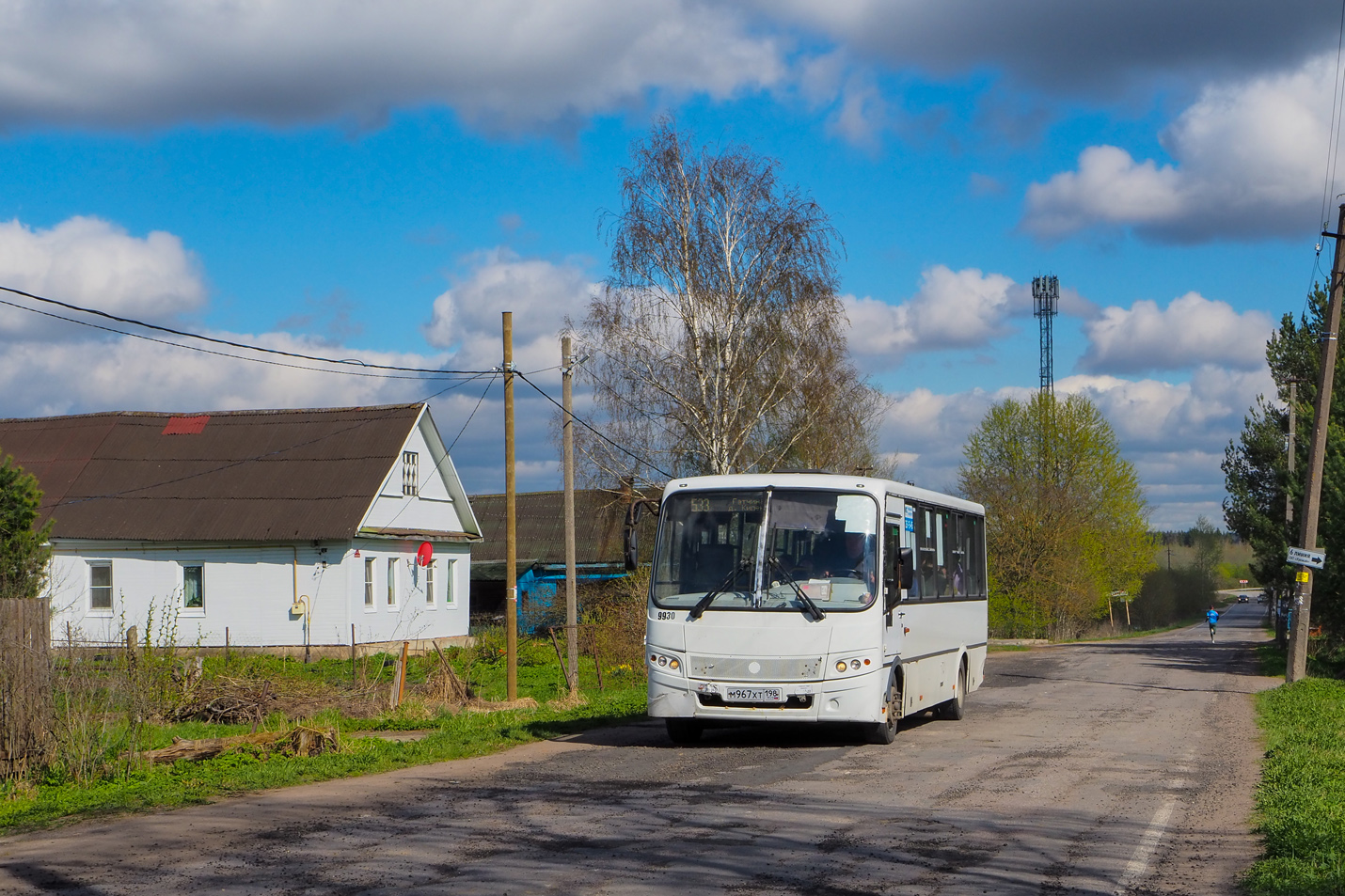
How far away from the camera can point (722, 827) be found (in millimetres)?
8750

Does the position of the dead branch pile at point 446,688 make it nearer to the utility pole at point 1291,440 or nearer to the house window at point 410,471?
the house window at point 410,471

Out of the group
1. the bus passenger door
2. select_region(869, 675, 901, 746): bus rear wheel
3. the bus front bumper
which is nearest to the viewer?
the bus front bumper

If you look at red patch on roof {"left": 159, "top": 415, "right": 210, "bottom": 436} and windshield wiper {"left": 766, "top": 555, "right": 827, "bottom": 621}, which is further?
red patch on roof {"left": 159, "top": 415, "right": 210, "bottom": 436}

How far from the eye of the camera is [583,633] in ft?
88.5

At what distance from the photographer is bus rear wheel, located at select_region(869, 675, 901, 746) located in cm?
1408

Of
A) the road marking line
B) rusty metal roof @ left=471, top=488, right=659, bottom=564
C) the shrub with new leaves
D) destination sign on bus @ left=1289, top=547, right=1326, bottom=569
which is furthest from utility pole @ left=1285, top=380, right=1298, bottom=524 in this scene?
the shrub with new leaves

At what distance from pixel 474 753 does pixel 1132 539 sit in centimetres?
5463

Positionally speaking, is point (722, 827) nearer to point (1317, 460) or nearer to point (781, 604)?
point (781, 604)

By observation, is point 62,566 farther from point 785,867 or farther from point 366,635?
point 785,867

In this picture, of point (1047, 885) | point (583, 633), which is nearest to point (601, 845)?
point (1047, 885)

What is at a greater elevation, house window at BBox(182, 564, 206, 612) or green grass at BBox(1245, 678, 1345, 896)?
house window at BBox(182, 564, 206, 612)

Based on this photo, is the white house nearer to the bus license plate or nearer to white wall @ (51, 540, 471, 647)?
white wall @ (51, 540, 471, 647)

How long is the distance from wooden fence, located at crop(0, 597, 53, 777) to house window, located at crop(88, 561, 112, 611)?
26221 mm

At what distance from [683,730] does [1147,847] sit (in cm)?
682
